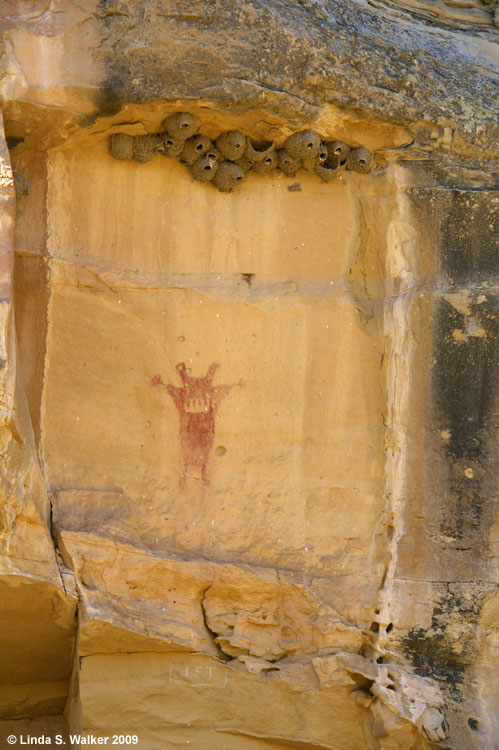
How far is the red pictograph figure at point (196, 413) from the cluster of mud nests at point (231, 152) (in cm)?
89

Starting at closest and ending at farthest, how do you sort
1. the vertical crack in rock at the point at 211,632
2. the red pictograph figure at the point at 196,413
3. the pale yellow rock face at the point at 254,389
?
1. the pale yellow rock face at the point at 254,389
2. the vertical crack in rock at the point at 211,632
3. the red pictograph figure at the point at 196,413

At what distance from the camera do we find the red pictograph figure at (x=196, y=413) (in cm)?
458

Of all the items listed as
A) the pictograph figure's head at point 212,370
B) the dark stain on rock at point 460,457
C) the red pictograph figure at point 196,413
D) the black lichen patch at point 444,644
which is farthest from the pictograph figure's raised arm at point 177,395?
the black lichen patch at point 444,644

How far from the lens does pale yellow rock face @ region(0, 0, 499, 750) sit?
170 inches

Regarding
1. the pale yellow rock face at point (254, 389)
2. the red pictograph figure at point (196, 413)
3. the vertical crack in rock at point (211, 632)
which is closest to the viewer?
the pale yellow rock face at point (254, 389)

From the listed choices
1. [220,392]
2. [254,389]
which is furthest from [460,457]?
[220,392]

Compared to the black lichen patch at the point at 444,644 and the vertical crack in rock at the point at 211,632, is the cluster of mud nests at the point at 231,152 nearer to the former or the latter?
the vertical crack in rock at the point at 211,632

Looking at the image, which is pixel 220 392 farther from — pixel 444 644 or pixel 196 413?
pixel 444 644

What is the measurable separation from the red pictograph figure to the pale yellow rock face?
0.03ft

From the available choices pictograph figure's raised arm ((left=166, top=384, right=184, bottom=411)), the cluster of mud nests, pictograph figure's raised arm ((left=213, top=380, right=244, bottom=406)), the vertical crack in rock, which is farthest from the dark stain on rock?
pictograph figure's raised arm ((left=166, top=384, right=184, bottom=411))

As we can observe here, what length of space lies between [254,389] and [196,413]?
0.29 meters

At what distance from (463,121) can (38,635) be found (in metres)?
3.00

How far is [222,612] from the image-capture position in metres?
4.50

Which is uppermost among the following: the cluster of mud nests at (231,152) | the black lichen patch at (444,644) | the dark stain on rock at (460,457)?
the cluster of mud nests at (231,152)
